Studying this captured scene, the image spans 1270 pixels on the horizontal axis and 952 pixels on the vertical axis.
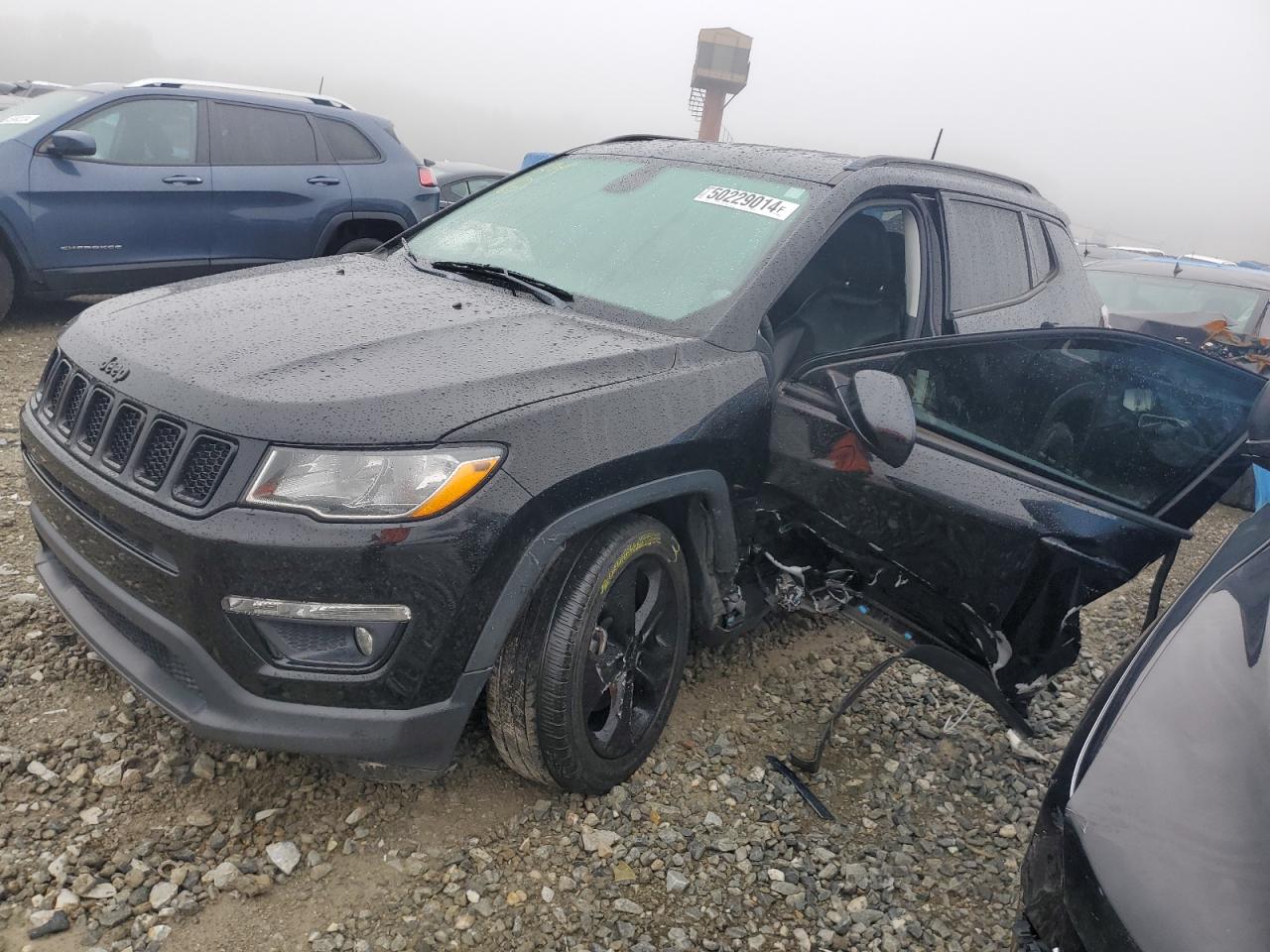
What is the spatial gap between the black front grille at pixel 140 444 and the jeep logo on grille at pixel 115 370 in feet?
0.10

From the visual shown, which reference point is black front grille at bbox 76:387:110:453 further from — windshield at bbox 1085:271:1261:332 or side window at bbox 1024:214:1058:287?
windshield at bbox 1085:271:1261:332

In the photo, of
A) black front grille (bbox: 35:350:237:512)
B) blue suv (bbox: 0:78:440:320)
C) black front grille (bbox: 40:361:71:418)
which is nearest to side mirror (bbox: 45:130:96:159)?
blue suv (bbox: 0:78:440:320)

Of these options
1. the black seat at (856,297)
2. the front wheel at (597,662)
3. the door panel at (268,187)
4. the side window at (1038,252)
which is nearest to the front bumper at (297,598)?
the front wheel at (597,662)

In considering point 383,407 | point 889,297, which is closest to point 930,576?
point 889,297

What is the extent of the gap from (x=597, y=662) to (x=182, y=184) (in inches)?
225

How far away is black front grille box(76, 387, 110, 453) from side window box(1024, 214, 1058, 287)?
339 cm

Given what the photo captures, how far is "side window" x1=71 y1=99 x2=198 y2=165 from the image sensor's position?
6.37 metres

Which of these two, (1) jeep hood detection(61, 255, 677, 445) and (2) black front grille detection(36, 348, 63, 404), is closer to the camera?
(1) jeep hood detection(61, 255, 677, 445)

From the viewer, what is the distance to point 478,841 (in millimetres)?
2404

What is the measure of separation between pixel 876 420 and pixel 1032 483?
0.60m

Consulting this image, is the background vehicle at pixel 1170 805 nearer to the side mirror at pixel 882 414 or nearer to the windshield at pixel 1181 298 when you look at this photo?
the side mirror at pixel 882 414

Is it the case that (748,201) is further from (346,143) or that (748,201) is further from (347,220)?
(346,143)

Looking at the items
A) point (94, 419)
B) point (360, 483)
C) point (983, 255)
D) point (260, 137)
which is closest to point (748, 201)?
point (983, 255)

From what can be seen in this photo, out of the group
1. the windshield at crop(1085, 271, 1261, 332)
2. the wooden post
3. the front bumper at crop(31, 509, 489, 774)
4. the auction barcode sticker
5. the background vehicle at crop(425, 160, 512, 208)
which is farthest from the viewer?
the wooden post
